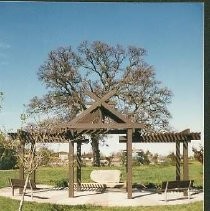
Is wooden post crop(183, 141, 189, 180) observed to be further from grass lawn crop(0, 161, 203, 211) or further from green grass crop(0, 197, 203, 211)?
green grass crop(0, 197, 203, 211)

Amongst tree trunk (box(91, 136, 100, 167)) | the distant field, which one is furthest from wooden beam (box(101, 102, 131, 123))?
tree trunk (box(91, 136, 100, 167))

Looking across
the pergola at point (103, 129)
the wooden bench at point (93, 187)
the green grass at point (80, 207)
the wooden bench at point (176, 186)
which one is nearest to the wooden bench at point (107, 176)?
the wooden bench at point (93, 187)

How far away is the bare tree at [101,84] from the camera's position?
2019 cm

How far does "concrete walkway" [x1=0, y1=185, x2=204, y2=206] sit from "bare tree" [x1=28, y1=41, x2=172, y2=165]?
20.4 feet

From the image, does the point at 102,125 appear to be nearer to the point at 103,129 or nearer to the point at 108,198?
the point at 103,129

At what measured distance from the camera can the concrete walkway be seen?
12.6 meters

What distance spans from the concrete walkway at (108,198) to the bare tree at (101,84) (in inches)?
244

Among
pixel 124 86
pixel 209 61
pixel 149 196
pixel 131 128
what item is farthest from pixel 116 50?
pixel 209 61

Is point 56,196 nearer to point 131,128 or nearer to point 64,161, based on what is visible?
point 64,161

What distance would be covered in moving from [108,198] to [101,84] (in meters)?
9.92

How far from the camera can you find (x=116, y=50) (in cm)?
1842

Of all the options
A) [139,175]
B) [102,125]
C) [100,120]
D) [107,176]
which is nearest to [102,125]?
[102,125]

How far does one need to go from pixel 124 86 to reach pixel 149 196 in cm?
917

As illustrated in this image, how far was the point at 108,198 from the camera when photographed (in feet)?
44.0
